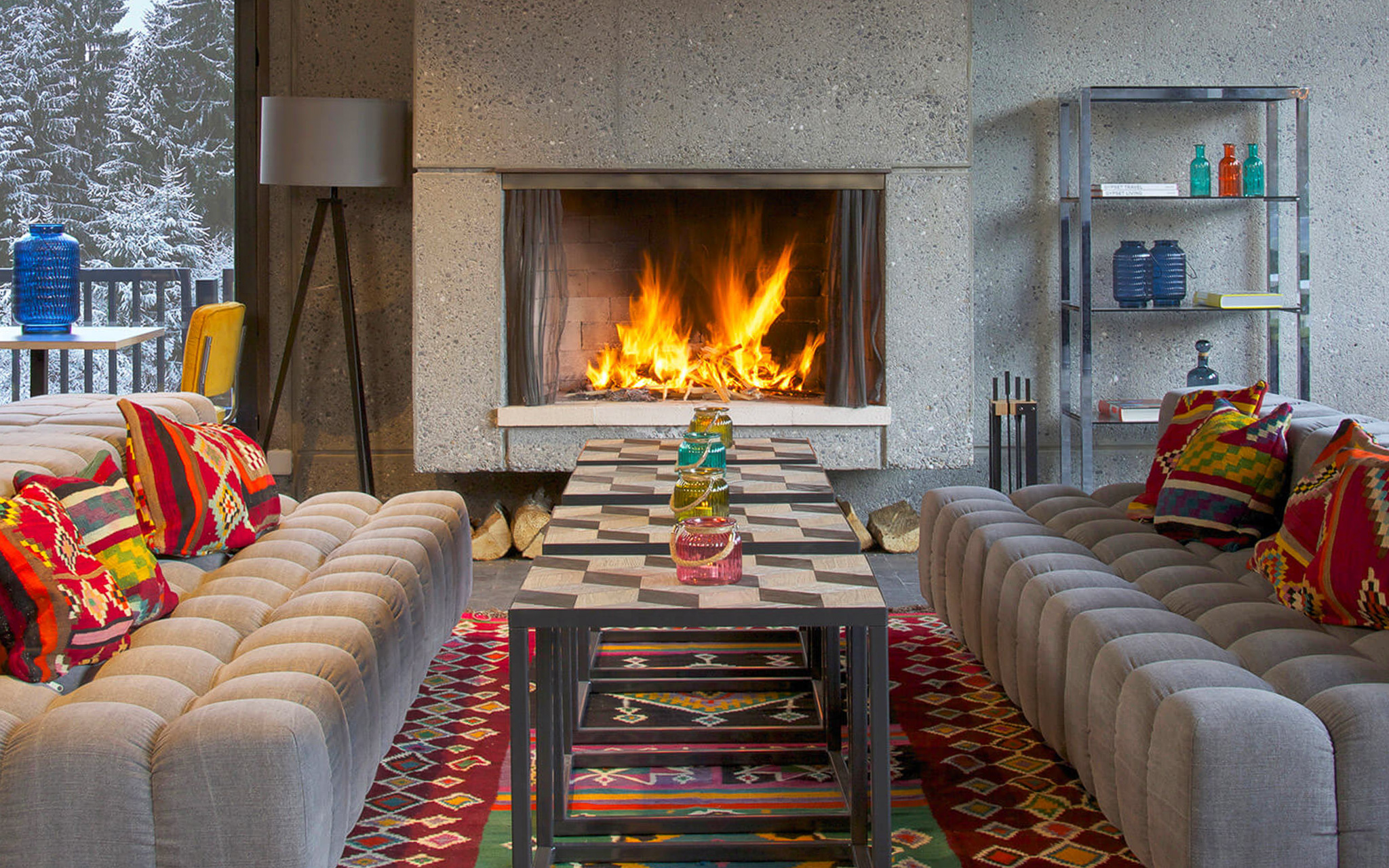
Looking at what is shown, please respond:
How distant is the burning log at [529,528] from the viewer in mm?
5023

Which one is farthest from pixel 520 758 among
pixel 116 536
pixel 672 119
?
pixel 672 119

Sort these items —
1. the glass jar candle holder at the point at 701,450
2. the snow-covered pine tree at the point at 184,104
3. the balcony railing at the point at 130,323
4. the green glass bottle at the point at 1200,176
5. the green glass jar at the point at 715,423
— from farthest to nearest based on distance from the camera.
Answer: the balcony railing at the point at 130,323, the snow-covered pine tree at the point at 184,104, the green glass bottle at the point at 1200,176, the green glass jar at the point at 715,423, the glass jar candle holder at the point at 701,450

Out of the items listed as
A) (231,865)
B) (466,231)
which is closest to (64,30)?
(466,231)

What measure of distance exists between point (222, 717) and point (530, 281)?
2.94 m

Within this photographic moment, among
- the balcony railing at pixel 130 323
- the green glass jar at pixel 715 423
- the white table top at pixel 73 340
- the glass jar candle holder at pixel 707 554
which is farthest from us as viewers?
the balcony railing at pixel 130 323

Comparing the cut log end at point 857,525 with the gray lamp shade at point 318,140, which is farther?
the cut log end at point 857,525

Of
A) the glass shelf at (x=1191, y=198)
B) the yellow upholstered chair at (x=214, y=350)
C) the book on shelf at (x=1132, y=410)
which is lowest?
the book on shelf at (x=1132, y=410)

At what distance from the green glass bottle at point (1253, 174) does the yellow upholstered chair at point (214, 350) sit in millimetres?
3547

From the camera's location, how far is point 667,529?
278cm

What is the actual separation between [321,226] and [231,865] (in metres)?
3.47

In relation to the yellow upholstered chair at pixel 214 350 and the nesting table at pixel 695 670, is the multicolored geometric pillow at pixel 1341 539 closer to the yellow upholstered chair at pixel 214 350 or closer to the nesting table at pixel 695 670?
the nesting table at pixel 695 670

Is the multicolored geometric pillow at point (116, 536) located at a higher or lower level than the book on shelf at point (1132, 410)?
lower

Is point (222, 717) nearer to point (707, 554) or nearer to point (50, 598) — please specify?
point (50, 598)

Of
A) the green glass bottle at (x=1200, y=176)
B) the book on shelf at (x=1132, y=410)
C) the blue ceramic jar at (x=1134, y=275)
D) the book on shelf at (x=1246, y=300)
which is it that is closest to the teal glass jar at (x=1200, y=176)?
the green glass bottle at (x=1200, y=176)
